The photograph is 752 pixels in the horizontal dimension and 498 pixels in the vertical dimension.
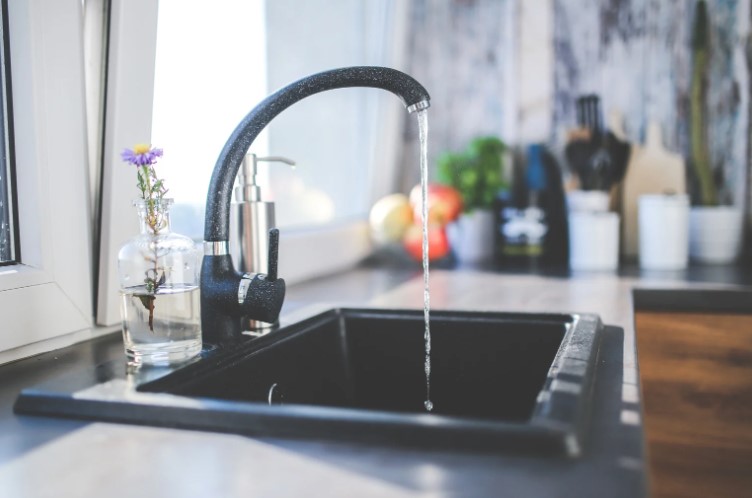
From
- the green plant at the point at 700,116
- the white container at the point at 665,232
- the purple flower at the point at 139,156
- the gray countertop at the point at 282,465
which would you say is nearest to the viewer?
the gray countertop at the point at 282,465

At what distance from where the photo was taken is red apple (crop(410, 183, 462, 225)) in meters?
2.07

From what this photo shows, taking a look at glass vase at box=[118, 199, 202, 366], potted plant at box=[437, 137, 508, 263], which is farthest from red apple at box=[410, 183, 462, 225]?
glass vase at box=[118, 199, 202, 366]

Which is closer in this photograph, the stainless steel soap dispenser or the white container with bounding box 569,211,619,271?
the stainless steel soap dispenser

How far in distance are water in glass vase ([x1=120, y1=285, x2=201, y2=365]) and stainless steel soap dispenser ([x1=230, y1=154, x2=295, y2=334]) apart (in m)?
0.20

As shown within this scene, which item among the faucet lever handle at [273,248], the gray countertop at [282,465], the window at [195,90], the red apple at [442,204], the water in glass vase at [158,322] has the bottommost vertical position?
the gray countertop at [282,465]

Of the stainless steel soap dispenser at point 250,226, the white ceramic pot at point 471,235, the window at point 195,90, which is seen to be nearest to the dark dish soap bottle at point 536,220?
the white ceramic pot at point 471,235

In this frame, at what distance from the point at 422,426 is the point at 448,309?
603mm

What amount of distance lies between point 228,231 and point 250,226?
9cm

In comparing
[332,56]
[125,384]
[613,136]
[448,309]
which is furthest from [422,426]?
[613,136]

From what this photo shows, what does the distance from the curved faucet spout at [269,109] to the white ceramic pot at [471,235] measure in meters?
1.18

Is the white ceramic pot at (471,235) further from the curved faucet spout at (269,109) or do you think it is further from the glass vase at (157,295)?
the glass vase at (157,295)

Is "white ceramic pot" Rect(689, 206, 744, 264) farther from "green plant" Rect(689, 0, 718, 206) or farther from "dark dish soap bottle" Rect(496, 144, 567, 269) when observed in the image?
"dark dish soap bottle" Rect(496, 144, 567, 269)

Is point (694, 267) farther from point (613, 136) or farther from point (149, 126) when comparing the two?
point (149, 126)

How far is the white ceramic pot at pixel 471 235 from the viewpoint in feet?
6.91
